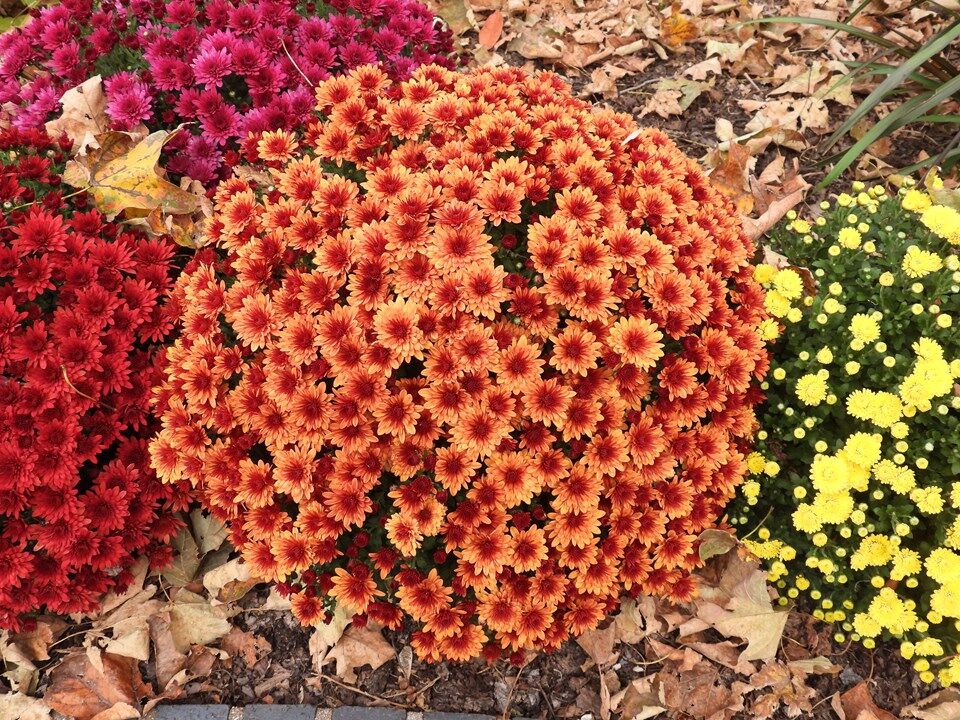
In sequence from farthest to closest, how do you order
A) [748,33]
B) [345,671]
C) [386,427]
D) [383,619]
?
1. [748,33]
2. [345,671]
3. [383,619]
4. [386,427]

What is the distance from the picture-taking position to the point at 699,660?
247 centimetres

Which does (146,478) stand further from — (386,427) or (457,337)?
(457,337)

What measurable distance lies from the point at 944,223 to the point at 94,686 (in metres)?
3.16

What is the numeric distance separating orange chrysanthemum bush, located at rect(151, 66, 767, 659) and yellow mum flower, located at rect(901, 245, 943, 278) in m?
0.47

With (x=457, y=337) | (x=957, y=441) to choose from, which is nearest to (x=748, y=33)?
(x=957, y=441)

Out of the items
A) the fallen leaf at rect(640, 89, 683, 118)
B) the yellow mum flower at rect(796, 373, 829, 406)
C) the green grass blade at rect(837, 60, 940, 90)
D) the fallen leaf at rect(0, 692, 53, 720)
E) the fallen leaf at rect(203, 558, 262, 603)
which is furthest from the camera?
the fallen leaf at rect(640, 89, 683, 118)

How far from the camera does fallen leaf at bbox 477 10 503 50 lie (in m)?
4.52

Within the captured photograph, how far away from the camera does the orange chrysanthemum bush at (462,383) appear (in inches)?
80.4

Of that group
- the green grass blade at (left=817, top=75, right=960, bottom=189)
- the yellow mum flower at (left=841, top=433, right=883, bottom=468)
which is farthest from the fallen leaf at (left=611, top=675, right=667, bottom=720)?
the green grass blade at (left=817, top=75, right=960, bottom=189)

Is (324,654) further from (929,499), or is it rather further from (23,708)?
(929,499)

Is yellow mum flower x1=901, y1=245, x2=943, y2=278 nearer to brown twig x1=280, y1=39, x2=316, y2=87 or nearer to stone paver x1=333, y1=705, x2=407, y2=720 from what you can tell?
stone paver x1=333, y1=705, x2=407, y2=720

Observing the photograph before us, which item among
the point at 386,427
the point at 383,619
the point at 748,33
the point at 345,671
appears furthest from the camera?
the point at 748,33

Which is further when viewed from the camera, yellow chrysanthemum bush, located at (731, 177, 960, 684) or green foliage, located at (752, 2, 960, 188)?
green foliage, located at (752, 2, 960, 188)

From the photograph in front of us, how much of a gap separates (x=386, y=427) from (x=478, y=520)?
365 millimetres
